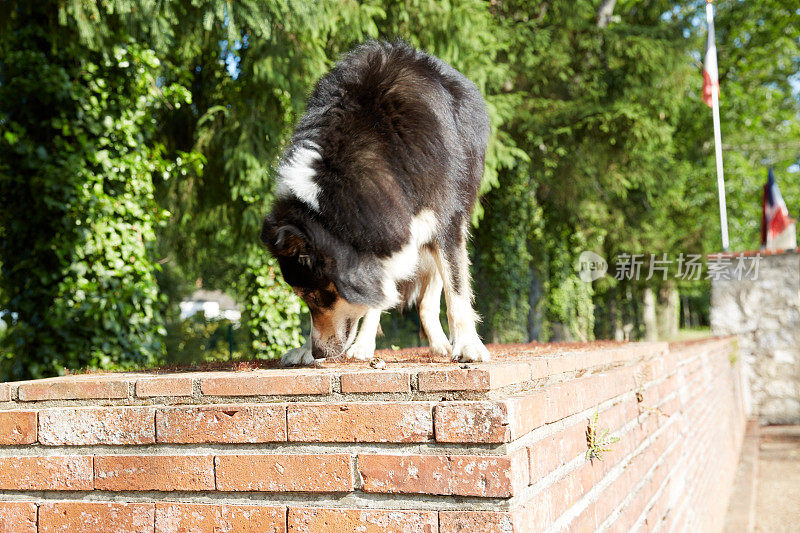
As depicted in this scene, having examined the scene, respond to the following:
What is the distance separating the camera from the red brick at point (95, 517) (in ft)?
6.25

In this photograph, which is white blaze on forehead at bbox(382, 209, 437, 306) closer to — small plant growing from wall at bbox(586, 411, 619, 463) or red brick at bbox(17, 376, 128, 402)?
small plant growing from wall at bbox(586, 411, 619, 463)

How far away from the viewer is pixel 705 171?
22.2m

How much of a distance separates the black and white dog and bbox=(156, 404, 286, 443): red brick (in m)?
0.92

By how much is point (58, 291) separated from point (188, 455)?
4.35 metres

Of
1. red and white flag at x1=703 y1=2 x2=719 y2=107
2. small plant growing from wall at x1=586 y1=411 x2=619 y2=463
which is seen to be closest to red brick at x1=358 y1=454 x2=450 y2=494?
small plant growing from wall at x1=586 y1=411 x2=619 y2=463

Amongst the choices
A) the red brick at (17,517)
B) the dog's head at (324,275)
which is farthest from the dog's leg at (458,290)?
the red brick at (17,517)

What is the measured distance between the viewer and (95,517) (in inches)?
76.6

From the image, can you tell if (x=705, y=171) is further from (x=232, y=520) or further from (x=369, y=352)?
(x=232, y=520)

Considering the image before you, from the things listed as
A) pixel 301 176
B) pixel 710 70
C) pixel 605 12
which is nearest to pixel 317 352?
pixel 301 176

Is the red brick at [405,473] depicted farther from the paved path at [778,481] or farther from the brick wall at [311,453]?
the paved path at [778,481]

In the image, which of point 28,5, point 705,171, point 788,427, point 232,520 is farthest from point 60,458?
point 705,171

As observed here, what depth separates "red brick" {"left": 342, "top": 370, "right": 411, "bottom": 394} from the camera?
177 cm

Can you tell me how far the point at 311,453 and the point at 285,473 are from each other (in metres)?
0.08

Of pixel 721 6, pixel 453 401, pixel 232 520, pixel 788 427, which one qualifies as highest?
pixel 721 6
